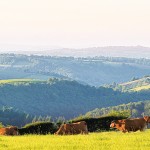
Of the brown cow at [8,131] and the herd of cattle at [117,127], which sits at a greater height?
the herd of cattle at [117,127]

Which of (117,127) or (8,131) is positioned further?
(8,131)

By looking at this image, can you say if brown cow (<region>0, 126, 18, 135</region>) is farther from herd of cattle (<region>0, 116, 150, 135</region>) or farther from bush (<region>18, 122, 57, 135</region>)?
bush (<region>18, 122, 57, 135</region>)

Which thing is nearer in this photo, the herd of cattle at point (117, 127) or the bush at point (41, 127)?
the herd of cattle at point (117, 127)

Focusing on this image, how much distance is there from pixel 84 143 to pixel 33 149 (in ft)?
9.44

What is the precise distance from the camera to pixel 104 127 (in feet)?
162

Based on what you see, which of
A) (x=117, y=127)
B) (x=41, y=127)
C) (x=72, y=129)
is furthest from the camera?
(x=41, y=127)

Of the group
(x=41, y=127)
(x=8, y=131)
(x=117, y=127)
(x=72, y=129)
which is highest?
(x=117, y=127)

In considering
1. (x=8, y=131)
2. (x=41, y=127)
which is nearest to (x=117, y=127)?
(x=8, y=131)

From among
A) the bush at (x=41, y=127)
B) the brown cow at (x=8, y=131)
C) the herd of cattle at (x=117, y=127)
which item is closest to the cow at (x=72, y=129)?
the herd of cattle at (x=117, y=127)

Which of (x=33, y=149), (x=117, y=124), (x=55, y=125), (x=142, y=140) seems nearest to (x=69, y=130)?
(x=117, y=124)

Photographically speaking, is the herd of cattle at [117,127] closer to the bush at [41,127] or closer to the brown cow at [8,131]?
the brown cow at [8,131]

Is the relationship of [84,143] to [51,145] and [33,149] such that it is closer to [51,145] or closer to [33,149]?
[51,145]

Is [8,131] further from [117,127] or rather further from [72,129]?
[117,127]

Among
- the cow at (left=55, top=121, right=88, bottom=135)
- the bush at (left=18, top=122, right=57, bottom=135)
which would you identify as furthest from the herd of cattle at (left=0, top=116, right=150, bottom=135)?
the bush at (left=18, top=122, right=57, bottom=135)
